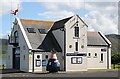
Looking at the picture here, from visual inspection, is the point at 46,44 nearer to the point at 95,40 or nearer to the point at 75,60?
the point at 75,60

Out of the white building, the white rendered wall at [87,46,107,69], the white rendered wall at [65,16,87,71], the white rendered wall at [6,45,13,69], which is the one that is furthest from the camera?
the white rendered wall at [87,46,107,69]

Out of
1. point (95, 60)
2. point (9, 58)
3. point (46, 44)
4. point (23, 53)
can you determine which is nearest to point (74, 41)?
point (46, 44)

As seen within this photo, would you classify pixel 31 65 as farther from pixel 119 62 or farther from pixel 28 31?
pixel 119 62

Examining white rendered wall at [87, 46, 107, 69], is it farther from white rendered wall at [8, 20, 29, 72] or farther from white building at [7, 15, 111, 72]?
white rendered wall at [8, 20, 29, 72]

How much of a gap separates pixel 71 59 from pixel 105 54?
7319 mm

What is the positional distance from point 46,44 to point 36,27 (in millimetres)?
A: 2953

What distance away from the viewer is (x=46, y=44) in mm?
37000

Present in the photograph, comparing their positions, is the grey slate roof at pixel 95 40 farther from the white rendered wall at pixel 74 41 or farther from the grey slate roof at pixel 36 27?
the grey slate roof at pixel 36 27

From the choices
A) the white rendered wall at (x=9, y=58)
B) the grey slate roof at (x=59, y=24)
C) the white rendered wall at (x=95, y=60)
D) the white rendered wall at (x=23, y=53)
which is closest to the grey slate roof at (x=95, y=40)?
the white rendered wall at (x=95, y=60)

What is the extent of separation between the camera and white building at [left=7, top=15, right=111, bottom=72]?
34938mm

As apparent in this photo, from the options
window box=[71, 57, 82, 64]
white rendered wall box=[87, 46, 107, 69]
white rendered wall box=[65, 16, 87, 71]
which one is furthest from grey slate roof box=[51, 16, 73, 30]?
white rendered wall box=[87, 46, 107, 69]

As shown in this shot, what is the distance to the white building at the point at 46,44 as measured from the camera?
3494 cm

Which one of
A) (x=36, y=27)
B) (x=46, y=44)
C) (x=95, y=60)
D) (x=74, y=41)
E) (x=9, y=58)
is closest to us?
(x=74, y=41)

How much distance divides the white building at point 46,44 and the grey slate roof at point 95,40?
1.56m
